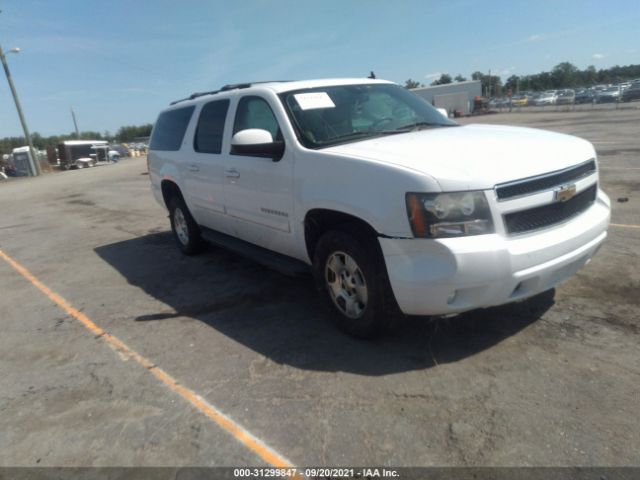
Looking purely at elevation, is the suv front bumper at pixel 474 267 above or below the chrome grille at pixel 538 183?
below

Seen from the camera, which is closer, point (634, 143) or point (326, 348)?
point (326, 348)

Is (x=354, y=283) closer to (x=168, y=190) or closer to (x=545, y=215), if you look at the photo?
(x=545, y=215)

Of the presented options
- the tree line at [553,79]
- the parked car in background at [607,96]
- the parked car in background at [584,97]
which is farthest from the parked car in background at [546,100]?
the tree line at [553,79]

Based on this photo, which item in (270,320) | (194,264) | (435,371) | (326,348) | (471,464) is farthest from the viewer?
(194,264)

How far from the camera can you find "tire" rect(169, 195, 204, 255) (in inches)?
244

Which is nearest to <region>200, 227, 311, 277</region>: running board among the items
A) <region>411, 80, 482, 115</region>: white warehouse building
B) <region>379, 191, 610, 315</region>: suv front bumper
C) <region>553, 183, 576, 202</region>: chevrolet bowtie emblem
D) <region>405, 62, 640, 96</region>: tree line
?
<region>379, 191, 610, 315</region>: suv front bumper

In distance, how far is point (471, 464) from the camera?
92.4 inches

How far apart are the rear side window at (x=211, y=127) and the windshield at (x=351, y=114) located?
1.08 m

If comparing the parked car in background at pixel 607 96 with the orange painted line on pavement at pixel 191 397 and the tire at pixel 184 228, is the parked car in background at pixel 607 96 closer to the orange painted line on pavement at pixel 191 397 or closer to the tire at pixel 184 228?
the tire at pixel 184 228

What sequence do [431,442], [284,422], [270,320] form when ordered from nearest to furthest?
[431,442]
[284,422]
[270,320]

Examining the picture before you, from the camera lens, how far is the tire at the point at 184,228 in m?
6.20

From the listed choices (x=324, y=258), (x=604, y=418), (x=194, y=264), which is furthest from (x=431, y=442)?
(x=194, y=264)

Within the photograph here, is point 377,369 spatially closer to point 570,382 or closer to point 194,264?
point 570,382

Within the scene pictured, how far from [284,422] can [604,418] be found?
174cm
